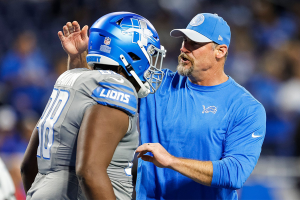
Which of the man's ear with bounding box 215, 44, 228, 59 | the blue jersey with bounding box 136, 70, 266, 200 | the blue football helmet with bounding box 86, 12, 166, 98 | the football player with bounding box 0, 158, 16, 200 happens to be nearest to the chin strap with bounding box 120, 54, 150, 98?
the blue football helmet with bounding box 86, 12, 166, 98

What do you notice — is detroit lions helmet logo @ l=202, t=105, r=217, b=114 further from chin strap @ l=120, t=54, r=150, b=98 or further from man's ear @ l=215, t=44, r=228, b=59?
chin strap @ l=120, t=54, r=150, b=98

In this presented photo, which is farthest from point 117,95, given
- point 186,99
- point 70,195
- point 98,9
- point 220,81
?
point 98,9

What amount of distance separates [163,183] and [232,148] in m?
0.60

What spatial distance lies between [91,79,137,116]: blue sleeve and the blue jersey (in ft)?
3.16

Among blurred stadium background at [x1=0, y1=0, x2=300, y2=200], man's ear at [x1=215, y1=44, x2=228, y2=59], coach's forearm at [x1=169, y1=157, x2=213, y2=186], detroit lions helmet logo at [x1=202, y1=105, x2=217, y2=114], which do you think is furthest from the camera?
blurred stadium background at [x1=0, y1=0, x2=300, y2=200]

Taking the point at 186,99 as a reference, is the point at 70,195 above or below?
below

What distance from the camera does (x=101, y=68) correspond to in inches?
90.0

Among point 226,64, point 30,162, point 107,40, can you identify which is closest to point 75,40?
point 107,40

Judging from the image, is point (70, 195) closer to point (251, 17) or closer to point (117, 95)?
point (117, 95)

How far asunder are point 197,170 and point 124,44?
39.2 inches

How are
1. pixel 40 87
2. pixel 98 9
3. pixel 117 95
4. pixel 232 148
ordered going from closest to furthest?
pixel 117 95
pixel 232 148
pixel 40 87
pixel 98 9

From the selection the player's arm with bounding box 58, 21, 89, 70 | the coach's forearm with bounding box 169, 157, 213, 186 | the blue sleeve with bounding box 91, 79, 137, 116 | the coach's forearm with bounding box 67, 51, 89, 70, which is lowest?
the coach's forearm with bounding box 169, 157, 213, 186

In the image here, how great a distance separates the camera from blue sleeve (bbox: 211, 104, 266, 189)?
2586mm

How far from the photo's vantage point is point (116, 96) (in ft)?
6.36
